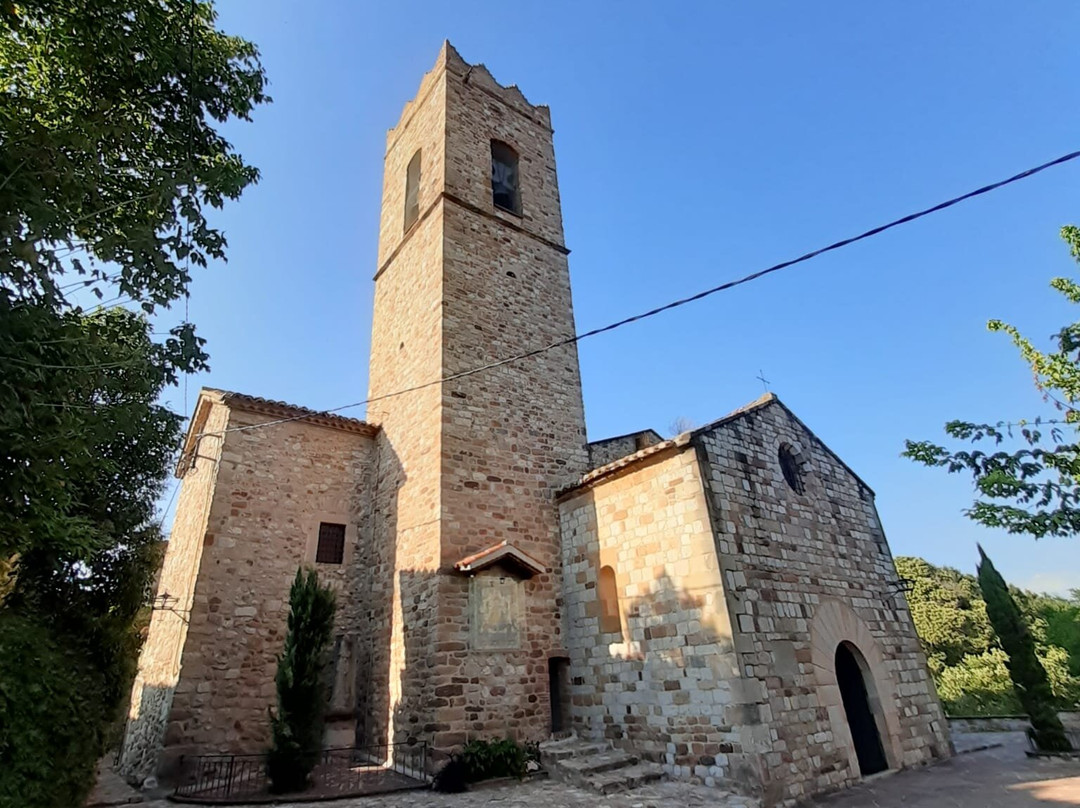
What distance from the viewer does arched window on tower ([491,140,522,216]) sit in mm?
14438

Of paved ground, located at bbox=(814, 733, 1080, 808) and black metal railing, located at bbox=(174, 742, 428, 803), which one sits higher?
black metal railing, located at bbox=(174, 742, 428, 803)

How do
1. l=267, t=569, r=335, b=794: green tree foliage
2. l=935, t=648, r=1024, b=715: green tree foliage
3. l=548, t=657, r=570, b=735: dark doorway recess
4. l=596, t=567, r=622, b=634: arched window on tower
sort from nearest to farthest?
l=267, t=569, r=335, b=794: green tree foliage
l=596, t=567, r=622, b=634: arched window on tower
l=548, t=657, r=570, b=735: dark doorway recess
l=935, t=648, r=1024, b=715: green tree foliage

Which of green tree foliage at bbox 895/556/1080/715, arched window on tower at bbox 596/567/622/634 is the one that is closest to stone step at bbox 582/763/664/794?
arched window on tower at bbox 596/567/622/634

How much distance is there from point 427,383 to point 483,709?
18.3 ft

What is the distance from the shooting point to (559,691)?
960cm

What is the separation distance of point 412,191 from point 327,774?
12722 mm

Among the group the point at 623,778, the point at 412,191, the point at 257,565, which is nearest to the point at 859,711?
the point at 623,778

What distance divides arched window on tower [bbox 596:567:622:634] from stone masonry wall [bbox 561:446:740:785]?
0.32 ft

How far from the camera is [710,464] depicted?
866 cm

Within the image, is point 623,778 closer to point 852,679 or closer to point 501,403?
point 852,679

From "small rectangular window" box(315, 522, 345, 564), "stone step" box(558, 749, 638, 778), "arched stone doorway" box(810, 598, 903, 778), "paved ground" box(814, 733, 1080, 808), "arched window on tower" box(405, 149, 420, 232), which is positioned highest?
"arched window on tower" box(405, 149, 420, 232)

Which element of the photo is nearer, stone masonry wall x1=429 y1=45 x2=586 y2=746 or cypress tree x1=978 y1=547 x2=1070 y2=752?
stone masonry wall x1=429 y1=45 x2=586 y2=746

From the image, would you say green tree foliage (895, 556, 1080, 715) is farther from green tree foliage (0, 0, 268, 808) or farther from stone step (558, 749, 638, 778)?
green tree foliage (0, 0, 268, 808)

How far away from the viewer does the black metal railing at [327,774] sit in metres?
7.34
